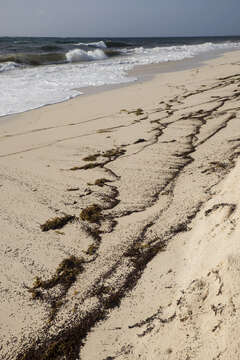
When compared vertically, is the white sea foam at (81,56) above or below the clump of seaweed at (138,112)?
above

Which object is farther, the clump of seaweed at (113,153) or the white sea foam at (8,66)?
the white sea foam at (8,66)

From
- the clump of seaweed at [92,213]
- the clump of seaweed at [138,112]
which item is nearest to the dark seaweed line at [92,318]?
the clump of seaweed at [92,213]

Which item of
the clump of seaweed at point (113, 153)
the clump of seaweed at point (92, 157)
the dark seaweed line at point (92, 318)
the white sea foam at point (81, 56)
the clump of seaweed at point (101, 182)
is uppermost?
the white sea foam at point (81, 56)

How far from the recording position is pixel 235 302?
3.94 ft

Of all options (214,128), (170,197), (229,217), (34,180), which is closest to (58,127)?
(34,180)

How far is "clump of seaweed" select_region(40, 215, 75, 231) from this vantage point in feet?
7.66

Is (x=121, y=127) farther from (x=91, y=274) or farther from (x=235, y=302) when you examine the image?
(x=235, y=302)

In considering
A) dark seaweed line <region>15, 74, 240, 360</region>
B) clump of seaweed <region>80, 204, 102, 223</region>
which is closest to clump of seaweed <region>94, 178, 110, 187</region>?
clump of seaweed <region>80, 204, 102, 223</region>

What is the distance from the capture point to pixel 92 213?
2.47 metres

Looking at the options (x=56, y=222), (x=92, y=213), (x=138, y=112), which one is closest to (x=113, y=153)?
(x=92, y=213)

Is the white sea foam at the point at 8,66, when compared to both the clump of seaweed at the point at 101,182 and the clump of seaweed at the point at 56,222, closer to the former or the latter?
the clump of seaweed at the point at 101,182

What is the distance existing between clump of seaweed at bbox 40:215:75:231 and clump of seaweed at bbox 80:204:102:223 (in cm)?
9

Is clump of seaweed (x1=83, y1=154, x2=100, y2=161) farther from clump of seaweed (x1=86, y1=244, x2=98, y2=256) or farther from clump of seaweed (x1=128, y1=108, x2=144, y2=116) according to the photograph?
clump of seaweed (x1=128, y1=108, x2=144, y2=116)

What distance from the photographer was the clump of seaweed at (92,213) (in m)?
2.39
